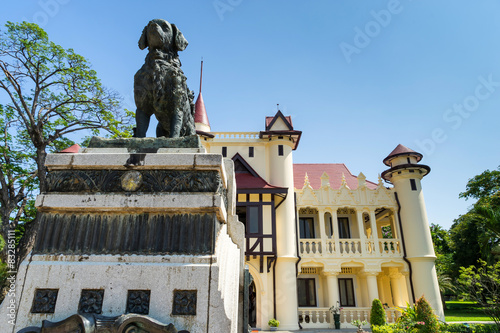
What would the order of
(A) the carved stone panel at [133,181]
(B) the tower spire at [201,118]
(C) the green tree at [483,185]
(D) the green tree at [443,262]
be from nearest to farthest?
(A) the carved stone panel at [133,181]
(B) the tower spire at [201,118]
(C) the green tree at [483,185]
(D) the green tree at [443,262]

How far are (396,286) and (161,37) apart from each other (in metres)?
20.8

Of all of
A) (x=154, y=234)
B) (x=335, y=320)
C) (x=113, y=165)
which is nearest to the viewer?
(x=154, y=234)

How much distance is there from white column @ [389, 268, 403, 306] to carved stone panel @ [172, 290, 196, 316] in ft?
63.1

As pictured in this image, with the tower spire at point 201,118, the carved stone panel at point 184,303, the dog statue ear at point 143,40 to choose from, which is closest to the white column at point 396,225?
the tower spire at point 201,118

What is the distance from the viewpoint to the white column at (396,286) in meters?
19.1

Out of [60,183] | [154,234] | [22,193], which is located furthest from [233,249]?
[22,193]

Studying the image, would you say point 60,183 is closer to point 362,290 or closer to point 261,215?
point 261,215

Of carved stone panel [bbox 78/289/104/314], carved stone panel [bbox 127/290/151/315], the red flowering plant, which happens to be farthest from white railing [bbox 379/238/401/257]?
carved stone panel [bbox 78/289/104/314]

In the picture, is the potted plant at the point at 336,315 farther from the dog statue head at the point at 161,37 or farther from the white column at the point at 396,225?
the dog statue head at the point at 161,37

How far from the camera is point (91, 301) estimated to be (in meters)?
2.57

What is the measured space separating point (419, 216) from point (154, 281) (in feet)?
60.7

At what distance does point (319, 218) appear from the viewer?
61.1 ft

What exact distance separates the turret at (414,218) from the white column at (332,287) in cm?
417

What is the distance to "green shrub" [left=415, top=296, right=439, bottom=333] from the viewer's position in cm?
924
